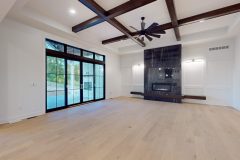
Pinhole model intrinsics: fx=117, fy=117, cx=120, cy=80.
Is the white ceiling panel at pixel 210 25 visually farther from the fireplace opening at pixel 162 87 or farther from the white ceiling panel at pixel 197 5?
the fireplace opening at pixel 162 87

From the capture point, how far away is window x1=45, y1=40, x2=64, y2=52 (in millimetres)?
4496

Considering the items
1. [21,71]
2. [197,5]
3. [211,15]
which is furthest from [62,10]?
[211,15]

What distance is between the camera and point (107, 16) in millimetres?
3676

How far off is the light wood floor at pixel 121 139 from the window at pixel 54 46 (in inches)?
108

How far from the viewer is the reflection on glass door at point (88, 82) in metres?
6.03

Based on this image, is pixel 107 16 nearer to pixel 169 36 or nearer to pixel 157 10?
pixel 157 10

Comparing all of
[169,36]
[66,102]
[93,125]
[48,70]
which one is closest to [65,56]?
[48,70]

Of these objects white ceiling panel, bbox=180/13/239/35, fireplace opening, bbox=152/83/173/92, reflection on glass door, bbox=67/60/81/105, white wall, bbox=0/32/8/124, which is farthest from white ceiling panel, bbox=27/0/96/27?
fireplace opening, bbox=152/83/173/92

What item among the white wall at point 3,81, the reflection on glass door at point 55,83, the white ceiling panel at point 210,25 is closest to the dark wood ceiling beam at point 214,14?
the white ceiling panel at point 210,25

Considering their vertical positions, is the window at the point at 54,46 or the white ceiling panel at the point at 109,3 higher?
the white ceiling panel at the point at 109,3

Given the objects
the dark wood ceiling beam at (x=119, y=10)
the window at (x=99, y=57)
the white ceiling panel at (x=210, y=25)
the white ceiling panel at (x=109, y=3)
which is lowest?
the window at (x=99, y=57)

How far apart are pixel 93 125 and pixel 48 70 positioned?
2.93 m

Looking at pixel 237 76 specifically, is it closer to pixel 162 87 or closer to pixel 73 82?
pixel 162 87

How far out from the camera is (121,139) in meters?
2.44
